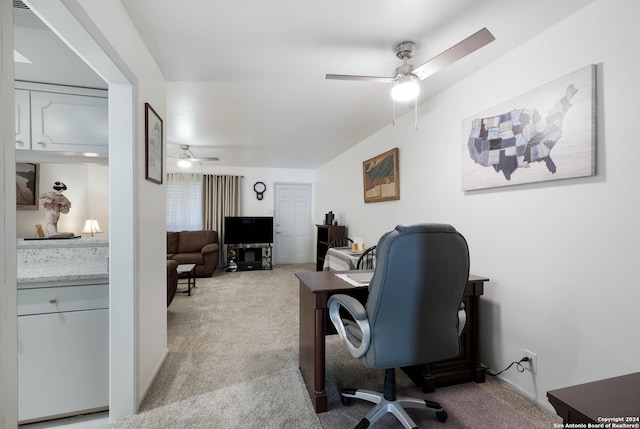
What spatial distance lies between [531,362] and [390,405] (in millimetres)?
1045

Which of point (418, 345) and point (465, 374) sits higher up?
point (418, 345)

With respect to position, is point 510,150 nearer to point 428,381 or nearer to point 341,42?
point 341,42

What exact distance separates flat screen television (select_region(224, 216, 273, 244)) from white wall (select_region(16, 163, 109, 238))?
257cm

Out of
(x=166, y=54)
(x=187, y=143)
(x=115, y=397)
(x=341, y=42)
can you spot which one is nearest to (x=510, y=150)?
(x=341, y=42)

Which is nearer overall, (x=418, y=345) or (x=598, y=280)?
(x=418, y=345)

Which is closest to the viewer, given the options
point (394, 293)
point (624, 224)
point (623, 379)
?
point (623, 379)

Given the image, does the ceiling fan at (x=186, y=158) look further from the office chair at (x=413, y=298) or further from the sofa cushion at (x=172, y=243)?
the office chair at (x=413, y=298)

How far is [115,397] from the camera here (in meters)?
1.60

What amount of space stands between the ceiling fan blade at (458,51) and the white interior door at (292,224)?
5.21 meters

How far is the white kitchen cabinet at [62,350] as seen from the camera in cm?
159

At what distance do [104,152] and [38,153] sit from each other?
458mm

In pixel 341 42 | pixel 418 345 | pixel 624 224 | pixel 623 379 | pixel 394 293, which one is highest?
pixel 341 42

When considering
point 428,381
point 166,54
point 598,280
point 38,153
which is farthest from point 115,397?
point 598,280

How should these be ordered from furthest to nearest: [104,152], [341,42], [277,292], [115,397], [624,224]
→ [277,292], [104,152], [341,42], [115,397], [624,224]
